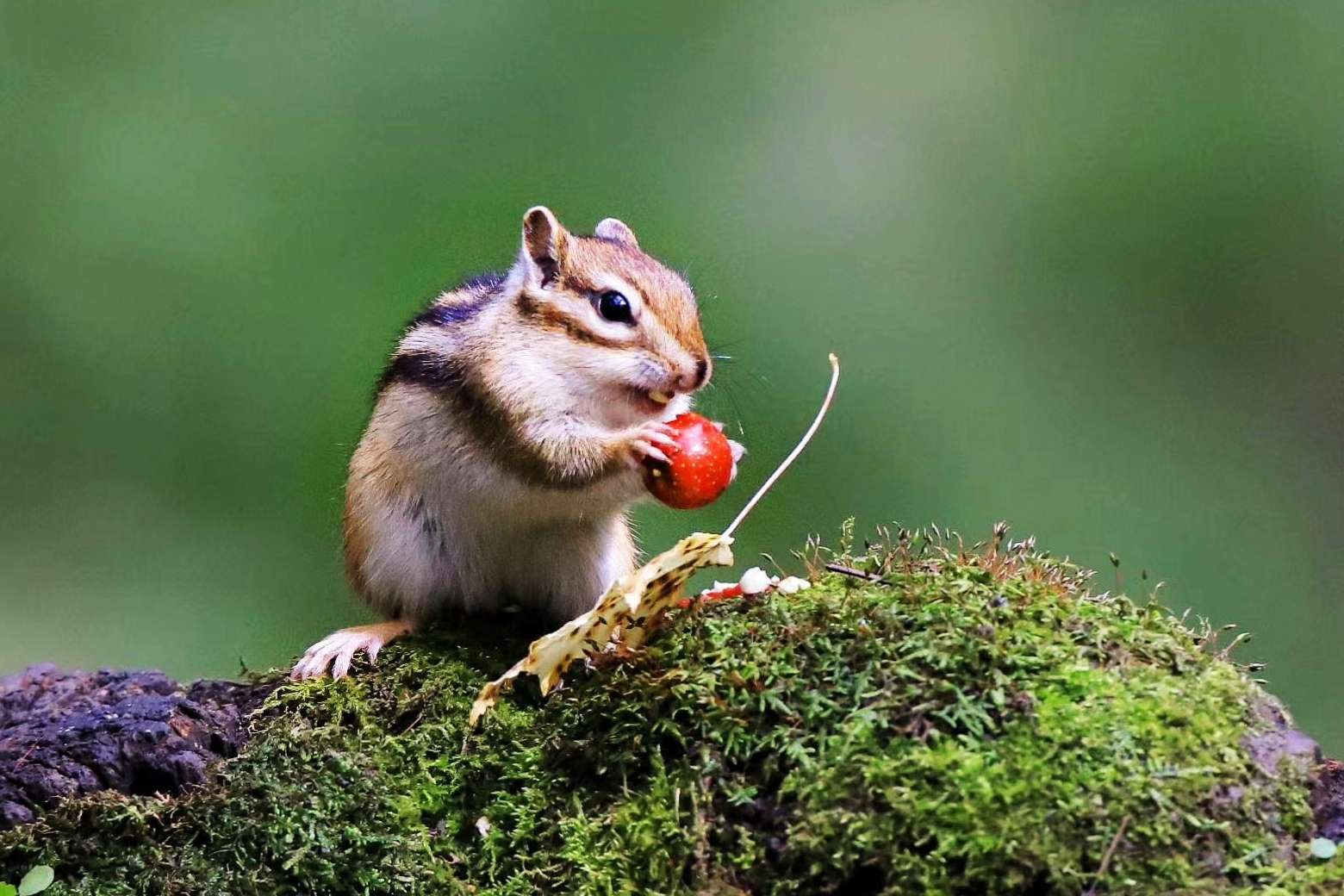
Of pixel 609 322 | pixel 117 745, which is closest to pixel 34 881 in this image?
pixel 117 745

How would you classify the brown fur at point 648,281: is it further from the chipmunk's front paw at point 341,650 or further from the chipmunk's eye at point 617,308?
the chipmunk's front paw at point 341,650

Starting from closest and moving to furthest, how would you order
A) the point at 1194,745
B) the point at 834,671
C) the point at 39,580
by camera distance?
the point at 1194,745 < the point at 834,671 < the point at 39,580

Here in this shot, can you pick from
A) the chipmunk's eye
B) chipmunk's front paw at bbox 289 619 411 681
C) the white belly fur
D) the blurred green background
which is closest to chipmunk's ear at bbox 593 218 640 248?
the chipmunk's eye

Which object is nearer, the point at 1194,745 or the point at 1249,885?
the point at 1249,885

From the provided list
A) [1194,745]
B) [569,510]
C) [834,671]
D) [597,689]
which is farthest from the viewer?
[569,510]

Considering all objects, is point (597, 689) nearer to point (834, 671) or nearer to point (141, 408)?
point (834, 671)

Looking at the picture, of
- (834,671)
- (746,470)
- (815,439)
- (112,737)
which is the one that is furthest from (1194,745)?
(815,439)

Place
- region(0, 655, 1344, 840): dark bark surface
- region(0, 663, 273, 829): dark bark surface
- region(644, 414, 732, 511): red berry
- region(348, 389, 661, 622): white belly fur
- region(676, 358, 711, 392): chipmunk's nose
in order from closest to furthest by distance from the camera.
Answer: region(0, 655, 1344, 840): dark bark surface
region(0, 663, 273, 829): dark bark surface
region(644, 414, 732, 511): red berry
region(676, 358, 711, 392): chipmunk's nose
region(348, 389, 661, 622): white belly fur

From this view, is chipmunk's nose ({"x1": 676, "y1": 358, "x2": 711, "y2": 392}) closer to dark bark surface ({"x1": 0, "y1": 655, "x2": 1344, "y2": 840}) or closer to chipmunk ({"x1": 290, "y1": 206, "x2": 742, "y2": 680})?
chipmunk ({"x1": 290, "y1": 206, "x2": 742, "y2": 680})
